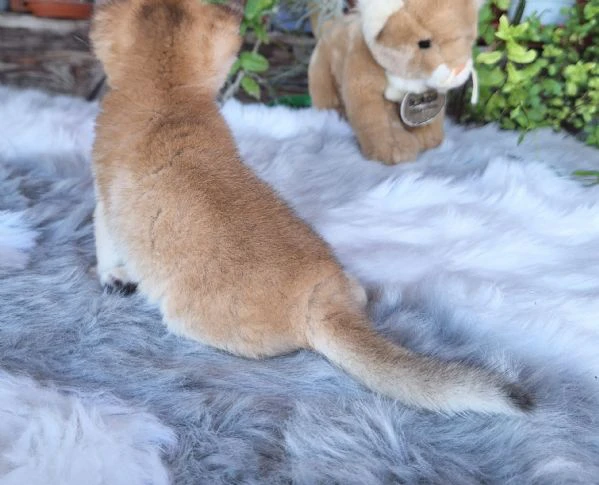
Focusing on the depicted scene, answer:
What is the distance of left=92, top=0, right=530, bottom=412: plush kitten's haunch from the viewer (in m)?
0.63

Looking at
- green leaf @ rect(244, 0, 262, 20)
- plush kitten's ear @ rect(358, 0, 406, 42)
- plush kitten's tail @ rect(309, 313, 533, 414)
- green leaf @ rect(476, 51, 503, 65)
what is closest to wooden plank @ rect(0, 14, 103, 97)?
green leaf @ rect(244, 0, 262, 20)

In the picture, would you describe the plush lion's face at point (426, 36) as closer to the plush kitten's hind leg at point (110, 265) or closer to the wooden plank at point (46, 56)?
the plush kitten's hind leg at point (110, 265)

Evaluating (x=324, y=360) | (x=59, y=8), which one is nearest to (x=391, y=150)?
(x=324, y=360)

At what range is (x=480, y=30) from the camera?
5.84ft

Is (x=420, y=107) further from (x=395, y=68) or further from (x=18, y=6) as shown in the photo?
(x=18, y=6)

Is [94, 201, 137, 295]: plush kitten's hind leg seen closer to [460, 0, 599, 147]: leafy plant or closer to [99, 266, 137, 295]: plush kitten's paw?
[99, 266, 137, 295]: plush kitten's paw

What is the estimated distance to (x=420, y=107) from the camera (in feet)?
4.75

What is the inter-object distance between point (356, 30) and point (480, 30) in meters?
0.48

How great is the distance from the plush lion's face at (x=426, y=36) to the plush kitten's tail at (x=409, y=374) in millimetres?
816

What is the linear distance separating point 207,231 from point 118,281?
23 centimetres

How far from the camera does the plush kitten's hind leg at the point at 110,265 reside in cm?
83

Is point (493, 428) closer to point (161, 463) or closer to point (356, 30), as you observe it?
point (161, 463)

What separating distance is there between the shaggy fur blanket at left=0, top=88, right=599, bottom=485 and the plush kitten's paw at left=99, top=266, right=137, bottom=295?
0.06 ft

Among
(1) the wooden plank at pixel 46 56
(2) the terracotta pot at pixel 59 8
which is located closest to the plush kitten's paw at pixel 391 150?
(1) the wooden plank at pixel 46 56
